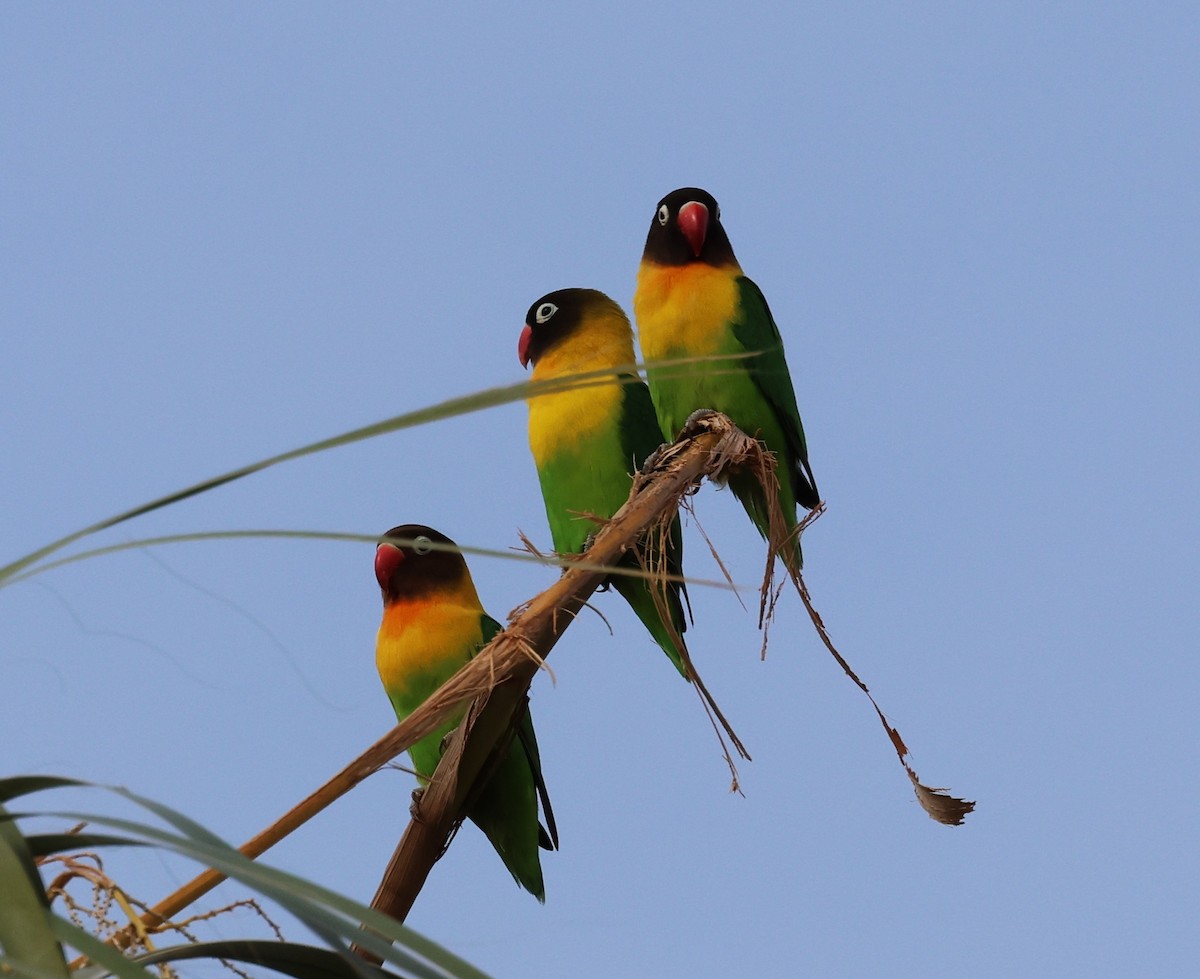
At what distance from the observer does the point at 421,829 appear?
7.93 ft

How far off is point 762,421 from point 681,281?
46cm

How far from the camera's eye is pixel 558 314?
407cm

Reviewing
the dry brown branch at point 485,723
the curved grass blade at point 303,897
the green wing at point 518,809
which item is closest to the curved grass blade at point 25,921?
Result: the curved grass blade at point 303,897

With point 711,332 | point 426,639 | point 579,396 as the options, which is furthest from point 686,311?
point 426,639

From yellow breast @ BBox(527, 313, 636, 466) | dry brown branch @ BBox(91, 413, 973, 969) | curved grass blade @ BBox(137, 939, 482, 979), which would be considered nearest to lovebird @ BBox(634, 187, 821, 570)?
yellow breast @ BBox(527, 313, 636, 466)

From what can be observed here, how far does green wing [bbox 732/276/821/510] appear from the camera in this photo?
371 centimetres

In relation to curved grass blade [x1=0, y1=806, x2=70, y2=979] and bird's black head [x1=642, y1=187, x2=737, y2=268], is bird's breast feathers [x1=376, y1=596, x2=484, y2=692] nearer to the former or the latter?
bird's black head [x1=642, y1=187, x2=737, y2=268]

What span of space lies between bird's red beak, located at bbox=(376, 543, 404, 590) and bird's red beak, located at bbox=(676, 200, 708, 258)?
3.88 ft

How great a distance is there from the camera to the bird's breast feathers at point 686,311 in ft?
12.1

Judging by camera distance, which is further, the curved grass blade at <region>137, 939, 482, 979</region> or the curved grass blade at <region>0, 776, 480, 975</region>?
the curved grass blade at <region>137, 939, 482, 979</region>

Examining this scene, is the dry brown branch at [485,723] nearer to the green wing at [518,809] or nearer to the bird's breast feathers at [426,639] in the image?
the green wing at [518,809]

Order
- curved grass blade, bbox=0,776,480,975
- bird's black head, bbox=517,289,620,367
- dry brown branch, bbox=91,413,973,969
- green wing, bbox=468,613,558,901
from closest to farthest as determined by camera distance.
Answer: curved grass blade, bbox=0,776,480,975 < dry brown branch, bbox=91,413,973,969 < green wing, bbox=468,613,558,901 < bird's black head, bbox=517,289,620,367

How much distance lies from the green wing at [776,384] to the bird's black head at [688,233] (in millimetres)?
120

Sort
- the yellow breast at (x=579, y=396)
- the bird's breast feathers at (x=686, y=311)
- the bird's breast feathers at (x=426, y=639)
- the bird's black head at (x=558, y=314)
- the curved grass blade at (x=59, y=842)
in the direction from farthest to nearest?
the bird's black head at (x=558, y=314) < the yellow breast at (x=579, y=396) < the bird's breast feathers at (x=686, y=311) < the bird's breast feathers at (x=426, y=639) < the curved grass blade at (x=59, y=842)
